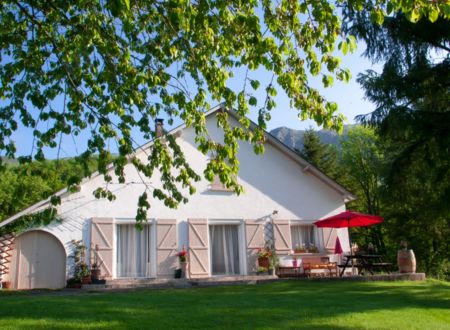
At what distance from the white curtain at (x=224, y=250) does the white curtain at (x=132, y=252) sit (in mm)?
2258

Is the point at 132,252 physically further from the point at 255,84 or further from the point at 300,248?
the point at 255,84

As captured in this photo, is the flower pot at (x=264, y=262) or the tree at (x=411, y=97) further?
the flower pot at (x=264, y=262)

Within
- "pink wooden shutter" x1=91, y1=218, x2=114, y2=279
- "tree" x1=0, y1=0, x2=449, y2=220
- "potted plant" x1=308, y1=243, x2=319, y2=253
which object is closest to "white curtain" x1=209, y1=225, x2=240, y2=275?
"potted plant" x1=308, y1=243, x2=319, y2=253

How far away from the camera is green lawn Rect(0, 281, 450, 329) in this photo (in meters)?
6.69

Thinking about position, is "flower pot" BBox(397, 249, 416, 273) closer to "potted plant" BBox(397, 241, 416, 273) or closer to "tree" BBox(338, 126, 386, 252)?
"potted plant" BBox(397, 241, 416, 273)

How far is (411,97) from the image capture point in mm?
12398

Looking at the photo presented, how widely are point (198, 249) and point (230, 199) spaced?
210 centimetres

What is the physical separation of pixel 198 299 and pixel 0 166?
4512 mm

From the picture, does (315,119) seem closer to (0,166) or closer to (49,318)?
(0,166)

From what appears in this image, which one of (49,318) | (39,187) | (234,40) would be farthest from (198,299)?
(39,187)

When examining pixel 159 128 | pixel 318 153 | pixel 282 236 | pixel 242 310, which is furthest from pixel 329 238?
pixel 318 153

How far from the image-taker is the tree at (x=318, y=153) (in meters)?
32.5

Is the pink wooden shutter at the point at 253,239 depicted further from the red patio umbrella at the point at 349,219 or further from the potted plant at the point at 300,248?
the red patio umbrella at the point at 349,219

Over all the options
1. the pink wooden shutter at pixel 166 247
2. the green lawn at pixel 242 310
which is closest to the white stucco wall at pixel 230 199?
the pink wooden shutter at pixel 166 247
